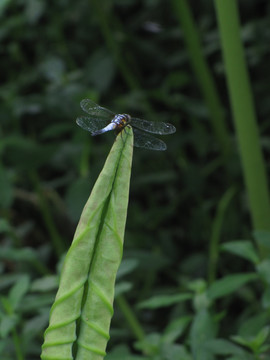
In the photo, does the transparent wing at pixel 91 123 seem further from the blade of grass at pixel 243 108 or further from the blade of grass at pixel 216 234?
the blade of grass at pixel 216 234

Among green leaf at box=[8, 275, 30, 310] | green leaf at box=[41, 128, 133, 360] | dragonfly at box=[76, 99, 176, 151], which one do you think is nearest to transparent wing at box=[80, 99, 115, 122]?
dragonfly at box=[76, 99, 176, 151]

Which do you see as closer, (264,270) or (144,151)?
(264,270)

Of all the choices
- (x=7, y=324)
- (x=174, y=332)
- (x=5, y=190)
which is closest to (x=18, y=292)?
(x=7, y=324)

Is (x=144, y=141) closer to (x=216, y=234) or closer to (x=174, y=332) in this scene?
(x=174, y=332)

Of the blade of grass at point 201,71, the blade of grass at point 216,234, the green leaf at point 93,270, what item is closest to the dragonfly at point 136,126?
the green leaf at point 93,270

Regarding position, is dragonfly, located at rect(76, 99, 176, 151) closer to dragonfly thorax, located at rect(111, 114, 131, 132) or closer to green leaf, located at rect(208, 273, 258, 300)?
dragonfly thorax, located at rect(111, 114, 131, 132)
